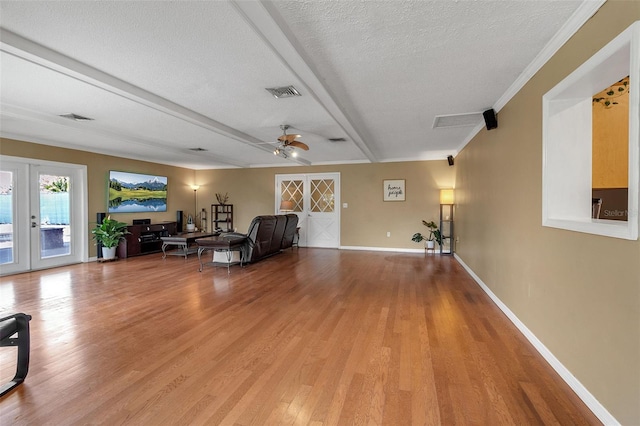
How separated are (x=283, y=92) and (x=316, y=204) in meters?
5.36

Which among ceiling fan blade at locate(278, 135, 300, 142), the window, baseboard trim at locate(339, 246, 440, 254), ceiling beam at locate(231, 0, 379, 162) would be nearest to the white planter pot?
ceiling fan blade at locate(278, 135, 300, 142)

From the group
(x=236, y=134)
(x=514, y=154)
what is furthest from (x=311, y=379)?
(x=236, y=134)

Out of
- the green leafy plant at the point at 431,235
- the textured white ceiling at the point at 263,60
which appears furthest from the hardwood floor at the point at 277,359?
the green leafy plant at the point at 431,235

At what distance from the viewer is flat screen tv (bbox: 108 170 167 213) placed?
679 centimetres

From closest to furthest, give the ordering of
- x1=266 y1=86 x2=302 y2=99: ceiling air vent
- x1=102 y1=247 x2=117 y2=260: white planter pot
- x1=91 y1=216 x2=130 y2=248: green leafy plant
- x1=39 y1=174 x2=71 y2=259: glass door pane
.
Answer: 1. x1=266 y1=86 x2=302 y2=99: ceiling air vent
2. x1=39 y1=174 x2=71 y2=259: glass door pane
3. x1=91 y1=216 x2=130 y2=248: green leafy plant
4. x1=102 y1=247 x2=117 y2=260: white planter pot

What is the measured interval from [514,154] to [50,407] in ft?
13.9

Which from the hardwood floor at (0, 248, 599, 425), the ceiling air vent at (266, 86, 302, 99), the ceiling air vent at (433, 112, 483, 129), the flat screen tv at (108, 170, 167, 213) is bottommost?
the hardwood floor at (0, 248, 599, 425)

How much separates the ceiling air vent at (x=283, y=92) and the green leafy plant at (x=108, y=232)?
5346mm

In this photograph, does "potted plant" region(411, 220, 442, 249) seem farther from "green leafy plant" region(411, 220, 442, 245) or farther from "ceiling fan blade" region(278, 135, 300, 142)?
"ceiling fan blade" region(278, 135, 300, 142)

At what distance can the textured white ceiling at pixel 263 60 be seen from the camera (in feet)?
6.15

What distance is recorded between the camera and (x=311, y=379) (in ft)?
6.42

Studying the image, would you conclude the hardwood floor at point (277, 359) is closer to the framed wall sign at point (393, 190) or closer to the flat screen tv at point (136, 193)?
the flat screen tv at point (136, 193)

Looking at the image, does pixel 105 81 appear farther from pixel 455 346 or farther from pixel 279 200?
pixel 279 200

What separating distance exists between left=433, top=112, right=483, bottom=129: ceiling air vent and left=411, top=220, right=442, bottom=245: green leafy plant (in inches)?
127
